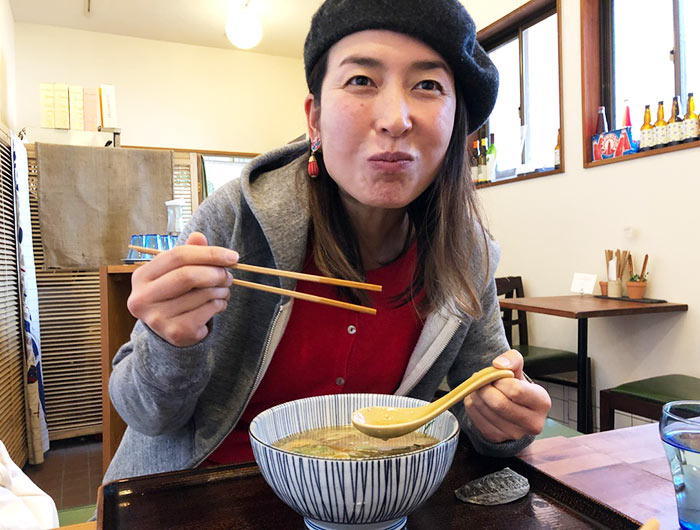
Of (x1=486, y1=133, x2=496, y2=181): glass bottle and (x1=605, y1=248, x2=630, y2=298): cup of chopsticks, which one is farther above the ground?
(x1=486, y1=133, x2=496, y2=181): glass bottle

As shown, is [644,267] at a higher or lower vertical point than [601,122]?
lower

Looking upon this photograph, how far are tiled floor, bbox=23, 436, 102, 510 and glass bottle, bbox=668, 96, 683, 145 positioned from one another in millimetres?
3274

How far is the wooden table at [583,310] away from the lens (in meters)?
2.25

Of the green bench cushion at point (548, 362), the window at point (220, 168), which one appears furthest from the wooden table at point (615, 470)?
the window at point (220, 168)

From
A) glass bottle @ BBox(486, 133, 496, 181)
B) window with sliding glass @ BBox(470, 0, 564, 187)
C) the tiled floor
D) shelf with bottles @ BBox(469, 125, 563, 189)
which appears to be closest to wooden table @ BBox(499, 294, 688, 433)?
window with sliding glass @ BBox(470, 0, 564, 187)

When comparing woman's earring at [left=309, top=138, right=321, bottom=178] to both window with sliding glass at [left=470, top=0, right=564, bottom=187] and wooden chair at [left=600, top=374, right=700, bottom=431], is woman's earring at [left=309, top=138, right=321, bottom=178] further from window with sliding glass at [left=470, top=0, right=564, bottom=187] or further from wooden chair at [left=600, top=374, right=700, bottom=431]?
window with sliding glass at [left=470, top=0, right=564, bottom=187]

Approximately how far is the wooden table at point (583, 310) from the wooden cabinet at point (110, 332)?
5.96 feet

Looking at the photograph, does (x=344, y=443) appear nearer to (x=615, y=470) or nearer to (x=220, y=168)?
(x=615, y=470)

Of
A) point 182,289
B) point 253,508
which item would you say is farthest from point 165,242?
point 253,508

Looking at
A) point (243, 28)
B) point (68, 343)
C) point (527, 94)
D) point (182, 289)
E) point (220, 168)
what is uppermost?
point (243, 28)

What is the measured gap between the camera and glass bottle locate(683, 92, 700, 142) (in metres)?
2.32

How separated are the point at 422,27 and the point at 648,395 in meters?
1.87

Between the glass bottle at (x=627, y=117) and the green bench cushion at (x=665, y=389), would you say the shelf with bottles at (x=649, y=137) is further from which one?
the green bench cushion at (x=665, y=389)

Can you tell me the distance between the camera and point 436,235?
1.00 metres
